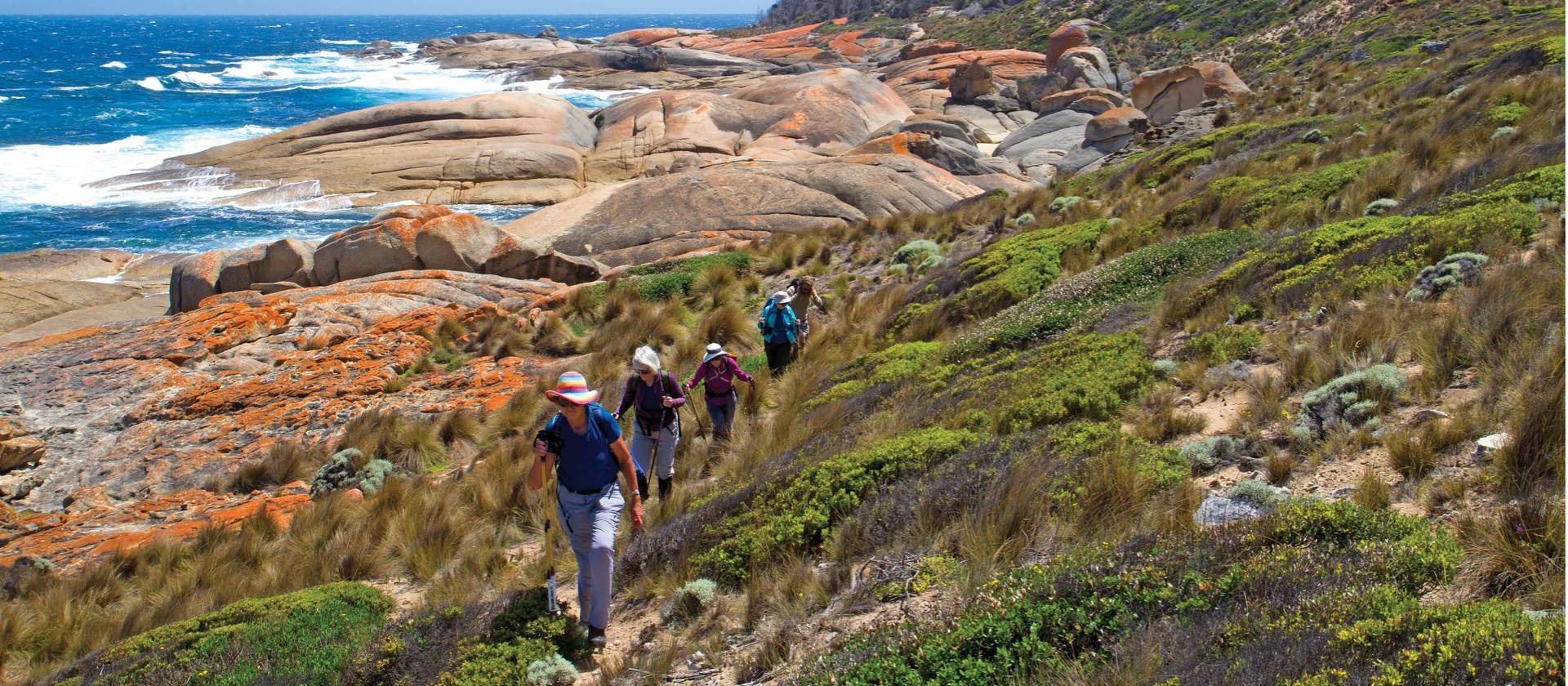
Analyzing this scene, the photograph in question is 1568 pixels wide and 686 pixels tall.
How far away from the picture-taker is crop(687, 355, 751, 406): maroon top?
849 centimetres

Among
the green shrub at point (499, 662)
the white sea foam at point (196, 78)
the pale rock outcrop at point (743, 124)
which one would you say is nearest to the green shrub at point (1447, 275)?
the green shrub at point (499, 662)

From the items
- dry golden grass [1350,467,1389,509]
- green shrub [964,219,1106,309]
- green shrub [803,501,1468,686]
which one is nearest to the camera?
green shrub [803,501,1468,686]

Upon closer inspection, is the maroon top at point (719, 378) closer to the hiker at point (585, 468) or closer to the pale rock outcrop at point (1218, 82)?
the hiker at point (585, 468)

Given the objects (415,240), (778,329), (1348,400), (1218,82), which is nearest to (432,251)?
(415,240)

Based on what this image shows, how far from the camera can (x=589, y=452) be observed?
5.77m

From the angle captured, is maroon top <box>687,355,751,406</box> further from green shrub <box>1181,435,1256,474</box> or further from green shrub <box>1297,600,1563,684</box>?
green shrub <box>1297,600,1563,684</box>

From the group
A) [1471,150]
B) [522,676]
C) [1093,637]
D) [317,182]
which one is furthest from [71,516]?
[317,182]

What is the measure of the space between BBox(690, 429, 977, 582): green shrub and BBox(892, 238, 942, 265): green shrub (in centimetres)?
1031

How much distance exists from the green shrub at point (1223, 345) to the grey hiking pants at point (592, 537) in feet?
14.6

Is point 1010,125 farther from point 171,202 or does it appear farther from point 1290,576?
point 1290,576

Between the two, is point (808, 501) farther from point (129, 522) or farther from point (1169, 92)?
point (1169, 92)

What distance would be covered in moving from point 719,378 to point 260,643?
13.4ft

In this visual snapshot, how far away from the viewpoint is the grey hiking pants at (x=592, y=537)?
5562 millimetres

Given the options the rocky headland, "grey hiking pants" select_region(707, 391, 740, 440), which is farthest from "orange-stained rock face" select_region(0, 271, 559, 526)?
"grey hiking pants" select_region(707, 391, 740, 440)
